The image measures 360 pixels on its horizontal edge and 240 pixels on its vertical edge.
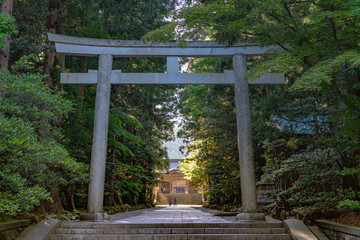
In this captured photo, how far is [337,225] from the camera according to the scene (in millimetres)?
5773

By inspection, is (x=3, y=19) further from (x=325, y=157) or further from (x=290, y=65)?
(x=325, y=157)

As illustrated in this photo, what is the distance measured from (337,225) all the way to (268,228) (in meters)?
1.49

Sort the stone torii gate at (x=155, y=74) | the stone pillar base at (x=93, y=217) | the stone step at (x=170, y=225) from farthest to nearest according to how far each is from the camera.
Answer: the stone torii gate at (x=155, y=74)
the stone pillar base at (x=93, y=217)
the stone step at (x=170, y=225)

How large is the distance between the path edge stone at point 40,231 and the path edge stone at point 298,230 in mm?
5208

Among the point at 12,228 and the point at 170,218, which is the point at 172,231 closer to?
the point at 12,228

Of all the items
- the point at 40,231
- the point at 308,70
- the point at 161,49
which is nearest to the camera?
the point at 308,70

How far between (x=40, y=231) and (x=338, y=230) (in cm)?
614

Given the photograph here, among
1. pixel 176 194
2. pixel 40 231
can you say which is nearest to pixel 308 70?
pixel 40 231

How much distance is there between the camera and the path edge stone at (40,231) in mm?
5906

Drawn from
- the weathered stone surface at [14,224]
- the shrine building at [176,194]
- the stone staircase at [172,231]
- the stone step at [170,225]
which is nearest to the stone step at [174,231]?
the stone staircase at [172,231]

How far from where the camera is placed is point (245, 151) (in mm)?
8086

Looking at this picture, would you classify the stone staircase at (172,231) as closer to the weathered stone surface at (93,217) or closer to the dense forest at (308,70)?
the weathered stone surface at (93,217)

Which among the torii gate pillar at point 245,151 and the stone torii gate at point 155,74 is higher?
the stone torii gate at point 155,74

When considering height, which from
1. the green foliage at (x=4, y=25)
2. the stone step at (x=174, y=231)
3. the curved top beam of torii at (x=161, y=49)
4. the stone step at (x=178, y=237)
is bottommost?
the stone step at (x=178, y=237)
